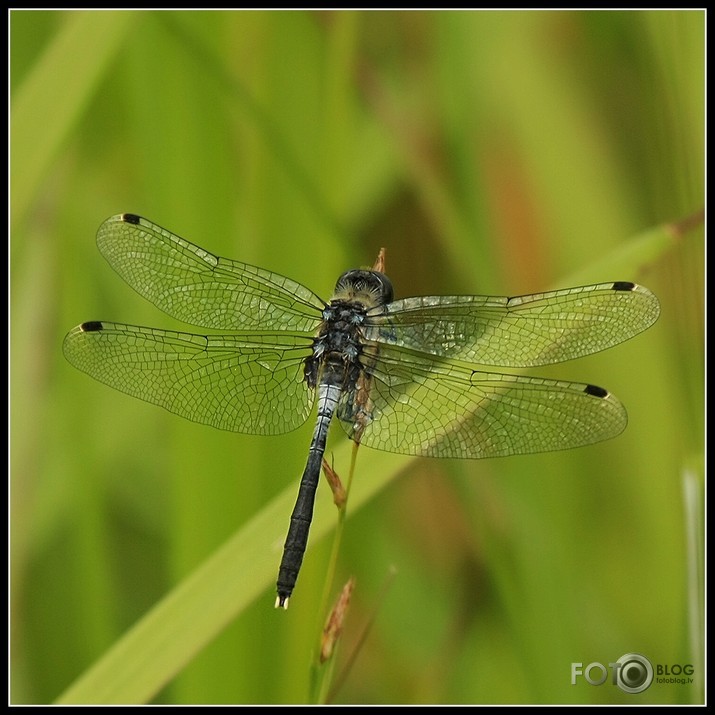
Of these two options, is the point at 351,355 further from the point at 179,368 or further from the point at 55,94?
the point at 55,94

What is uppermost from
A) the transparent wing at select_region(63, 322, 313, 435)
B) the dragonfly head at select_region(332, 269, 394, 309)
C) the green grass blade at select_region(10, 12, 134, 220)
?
the green grass blade at select_region(10, 12, 134, 220)

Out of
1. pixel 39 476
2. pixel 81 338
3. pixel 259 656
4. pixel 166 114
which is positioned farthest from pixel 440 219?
pixel 39 476

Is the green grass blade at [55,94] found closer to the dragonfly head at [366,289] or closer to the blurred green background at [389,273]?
the blurred green background at [389,273]

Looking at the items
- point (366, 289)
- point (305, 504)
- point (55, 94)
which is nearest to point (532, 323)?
point (366, 289)

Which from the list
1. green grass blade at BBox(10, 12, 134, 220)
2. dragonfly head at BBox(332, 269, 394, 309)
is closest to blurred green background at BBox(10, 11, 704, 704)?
green grass blade at BBox(10, 12, 134, 220)

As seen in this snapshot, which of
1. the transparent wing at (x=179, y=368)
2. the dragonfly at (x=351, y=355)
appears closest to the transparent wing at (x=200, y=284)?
the dragonfly at (x=351, y=355)

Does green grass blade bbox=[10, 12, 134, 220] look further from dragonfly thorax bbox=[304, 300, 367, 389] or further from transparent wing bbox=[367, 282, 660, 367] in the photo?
transparent wing bbox=[367, 282, 660, 367]

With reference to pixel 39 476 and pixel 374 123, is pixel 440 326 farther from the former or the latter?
pixel 39 476

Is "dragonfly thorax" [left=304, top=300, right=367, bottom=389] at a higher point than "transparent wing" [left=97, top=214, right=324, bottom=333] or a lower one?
lower
